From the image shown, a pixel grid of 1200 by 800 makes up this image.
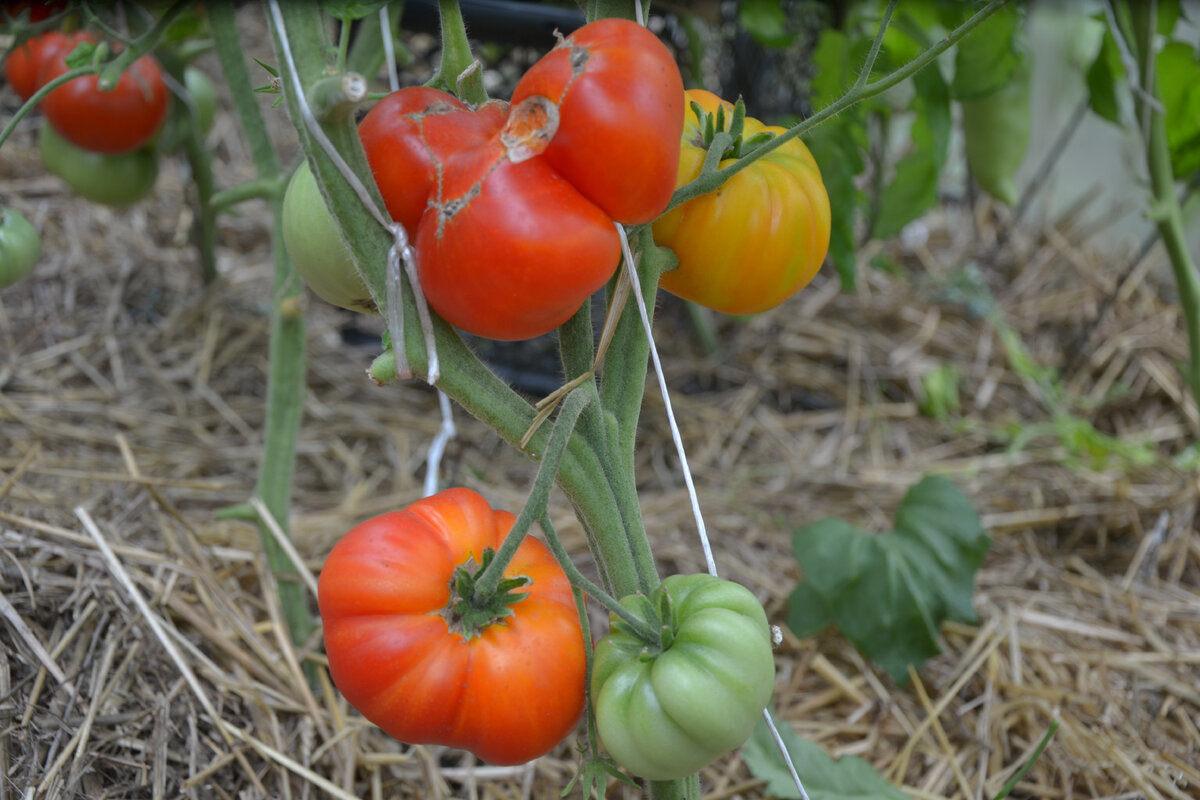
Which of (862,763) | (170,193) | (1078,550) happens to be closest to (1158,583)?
(1078,550)

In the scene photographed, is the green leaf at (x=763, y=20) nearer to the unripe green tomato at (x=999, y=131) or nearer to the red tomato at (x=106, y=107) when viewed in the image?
the unripe green tomato at (x=999, y=131)

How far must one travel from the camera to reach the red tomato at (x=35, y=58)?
1.32 metres

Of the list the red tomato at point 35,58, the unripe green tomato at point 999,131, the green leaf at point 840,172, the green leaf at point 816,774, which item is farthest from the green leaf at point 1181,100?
the red tomato at point 35,58

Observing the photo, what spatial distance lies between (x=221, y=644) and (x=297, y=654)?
3.8 inches

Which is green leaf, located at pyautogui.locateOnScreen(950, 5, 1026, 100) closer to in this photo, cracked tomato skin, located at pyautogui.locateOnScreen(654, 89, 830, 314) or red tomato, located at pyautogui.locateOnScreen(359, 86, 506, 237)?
cracked tomato skin, located at pyautogui.locateOnScreen(654, 89, 830, 314)

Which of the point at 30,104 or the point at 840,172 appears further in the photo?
the point at 840,172

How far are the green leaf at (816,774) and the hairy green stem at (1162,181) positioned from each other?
2.77 ft

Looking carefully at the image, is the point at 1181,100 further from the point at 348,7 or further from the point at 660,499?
the point at 348,7

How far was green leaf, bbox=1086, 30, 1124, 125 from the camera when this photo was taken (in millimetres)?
1321

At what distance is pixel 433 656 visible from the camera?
0.59m

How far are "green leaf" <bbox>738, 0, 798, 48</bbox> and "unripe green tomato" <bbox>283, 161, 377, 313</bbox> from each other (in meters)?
0.90

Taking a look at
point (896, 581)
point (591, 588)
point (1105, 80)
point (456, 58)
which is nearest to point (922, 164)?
point (1105, 80)

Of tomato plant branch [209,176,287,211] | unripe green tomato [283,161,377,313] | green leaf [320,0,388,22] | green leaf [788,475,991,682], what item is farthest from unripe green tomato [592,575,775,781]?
tomato plant branch [209,176,287,211]

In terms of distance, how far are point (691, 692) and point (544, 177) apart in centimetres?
33
